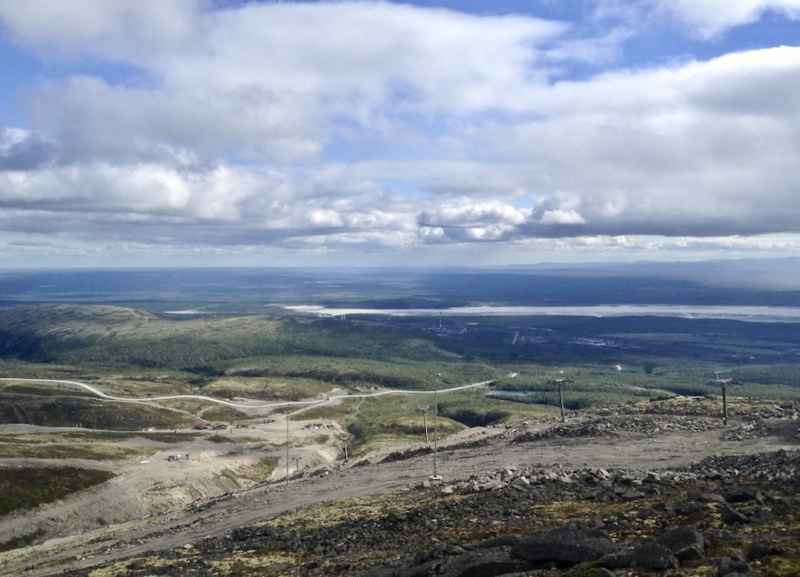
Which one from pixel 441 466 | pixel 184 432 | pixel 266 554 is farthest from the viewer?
pixel 184 432

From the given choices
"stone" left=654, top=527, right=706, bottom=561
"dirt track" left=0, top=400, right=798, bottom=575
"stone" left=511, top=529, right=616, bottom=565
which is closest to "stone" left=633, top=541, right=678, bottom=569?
"stone" left=654, top=527, right=706, bottom=561

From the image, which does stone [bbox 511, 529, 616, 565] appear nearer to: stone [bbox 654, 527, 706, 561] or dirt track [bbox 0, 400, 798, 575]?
stone [bbox 654, 527, 706, 561]

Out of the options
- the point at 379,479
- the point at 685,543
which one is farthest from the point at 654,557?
the point at 379,479

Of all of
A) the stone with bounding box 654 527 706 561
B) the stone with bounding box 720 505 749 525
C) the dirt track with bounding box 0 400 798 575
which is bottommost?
the dirt track with bounding box 0 400 798 575

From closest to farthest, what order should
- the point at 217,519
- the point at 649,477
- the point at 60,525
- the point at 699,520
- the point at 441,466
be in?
the point at 699,520 → the point at 649,477 → the point at 217,519 → the point at 441,466 → the point at 60,525

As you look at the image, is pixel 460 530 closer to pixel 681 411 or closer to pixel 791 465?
pixel 791 465

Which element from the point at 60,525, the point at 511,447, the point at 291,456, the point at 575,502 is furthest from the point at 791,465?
the point at 291,456

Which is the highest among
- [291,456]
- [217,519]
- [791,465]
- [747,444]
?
[791,465]

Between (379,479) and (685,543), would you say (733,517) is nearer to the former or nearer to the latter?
(685,543)

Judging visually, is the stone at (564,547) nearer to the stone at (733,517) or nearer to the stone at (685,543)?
the stone at (685,543)

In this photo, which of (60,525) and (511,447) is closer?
(511,447)
